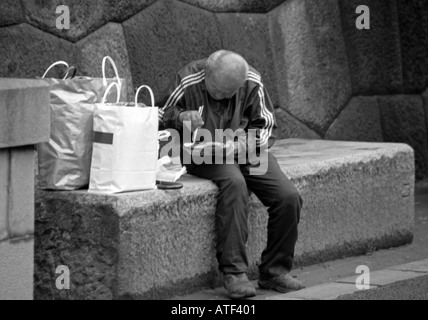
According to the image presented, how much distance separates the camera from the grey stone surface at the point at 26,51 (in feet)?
19.5

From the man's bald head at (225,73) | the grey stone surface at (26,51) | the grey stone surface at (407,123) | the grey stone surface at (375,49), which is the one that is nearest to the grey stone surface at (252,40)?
the grey stone surface at (375,49)

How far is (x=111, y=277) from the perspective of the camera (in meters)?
5.05

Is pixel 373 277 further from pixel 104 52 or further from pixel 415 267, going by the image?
pixel 104 52

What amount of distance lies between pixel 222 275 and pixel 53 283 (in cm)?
92

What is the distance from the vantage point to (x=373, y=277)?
19.2 feet

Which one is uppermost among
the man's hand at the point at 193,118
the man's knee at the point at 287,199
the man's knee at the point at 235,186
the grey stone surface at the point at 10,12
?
the grey stone surface at the point at 10,12

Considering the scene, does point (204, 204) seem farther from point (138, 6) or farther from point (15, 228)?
point (138, 6)

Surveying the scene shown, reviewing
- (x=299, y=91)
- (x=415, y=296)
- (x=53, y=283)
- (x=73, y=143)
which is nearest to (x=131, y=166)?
(x=73, y=143)

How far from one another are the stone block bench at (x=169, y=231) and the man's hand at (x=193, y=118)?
300 mm

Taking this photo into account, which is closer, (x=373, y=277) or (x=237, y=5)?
(x=373, y=277)

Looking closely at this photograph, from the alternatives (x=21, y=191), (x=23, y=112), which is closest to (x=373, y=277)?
(x=21, y=191)

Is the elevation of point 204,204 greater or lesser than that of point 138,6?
lesser

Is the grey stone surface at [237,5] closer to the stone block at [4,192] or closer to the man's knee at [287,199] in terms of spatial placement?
the man's knee at [287,199]

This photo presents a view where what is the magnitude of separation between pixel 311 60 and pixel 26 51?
2687mm
